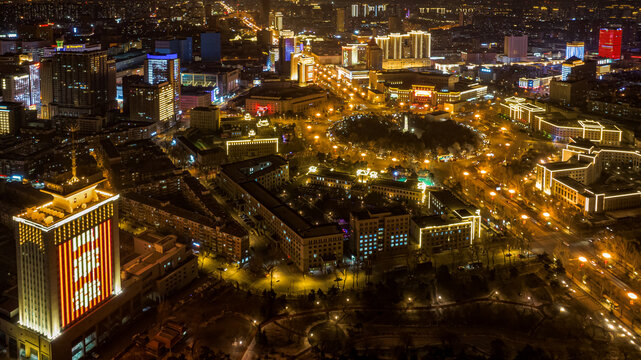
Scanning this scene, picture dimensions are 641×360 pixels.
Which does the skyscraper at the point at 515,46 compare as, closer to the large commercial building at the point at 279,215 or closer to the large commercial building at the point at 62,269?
the large commercial building at the point at 279,215

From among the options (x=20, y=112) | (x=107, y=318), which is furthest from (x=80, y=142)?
(x=107, y=318)

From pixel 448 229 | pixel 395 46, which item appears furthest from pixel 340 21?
pixel 448 229

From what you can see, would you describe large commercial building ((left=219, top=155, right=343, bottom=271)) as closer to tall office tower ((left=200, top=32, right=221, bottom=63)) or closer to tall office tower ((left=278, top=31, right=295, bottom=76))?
tall office tower ((left=278, top=31, right=295, bottom=76))

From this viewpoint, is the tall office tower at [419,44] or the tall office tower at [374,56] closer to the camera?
the tall office tower at [374,56]

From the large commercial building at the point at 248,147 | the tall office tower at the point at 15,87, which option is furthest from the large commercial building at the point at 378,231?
the tall office tower at the point at 15,87

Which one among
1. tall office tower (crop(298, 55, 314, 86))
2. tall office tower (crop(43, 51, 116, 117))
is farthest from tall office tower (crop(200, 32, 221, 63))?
tall office tower (crop(43, 51, 116, 117))
